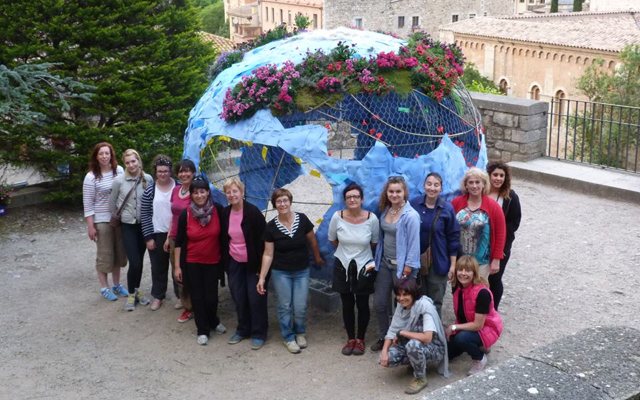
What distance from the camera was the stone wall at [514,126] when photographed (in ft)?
42.0

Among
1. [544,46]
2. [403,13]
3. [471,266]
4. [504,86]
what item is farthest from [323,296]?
[403,13]

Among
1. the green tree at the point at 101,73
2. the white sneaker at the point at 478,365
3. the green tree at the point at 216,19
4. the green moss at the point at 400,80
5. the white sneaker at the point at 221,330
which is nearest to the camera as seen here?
the white sneaker at the point at 478,365

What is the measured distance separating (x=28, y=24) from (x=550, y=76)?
96.0ft

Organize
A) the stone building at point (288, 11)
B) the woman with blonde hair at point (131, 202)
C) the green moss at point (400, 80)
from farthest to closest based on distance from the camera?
the stone building at point (288, 11) < the woman with blonde hair at point (131, 202) < the green moss at point (400, 80)

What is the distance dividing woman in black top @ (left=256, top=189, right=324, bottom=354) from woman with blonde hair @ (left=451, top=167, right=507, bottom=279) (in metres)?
1.24

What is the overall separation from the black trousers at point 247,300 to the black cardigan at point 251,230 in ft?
0.32

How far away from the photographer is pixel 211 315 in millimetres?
7520

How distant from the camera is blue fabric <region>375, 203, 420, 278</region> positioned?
659 cm

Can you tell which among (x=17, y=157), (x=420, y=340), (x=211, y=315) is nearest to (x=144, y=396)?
(x=211, y=315)

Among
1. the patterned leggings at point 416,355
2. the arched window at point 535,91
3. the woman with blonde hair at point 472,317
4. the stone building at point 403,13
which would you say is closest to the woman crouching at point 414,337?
the patterned leggings at point 416,355

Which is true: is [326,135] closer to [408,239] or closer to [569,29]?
[408,239]

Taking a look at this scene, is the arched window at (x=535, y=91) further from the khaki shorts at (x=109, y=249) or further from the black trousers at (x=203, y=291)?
the black trousers at (x=203, y=291)

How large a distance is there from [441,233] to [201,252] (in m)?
2.05

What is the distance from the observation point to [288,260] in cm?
695
